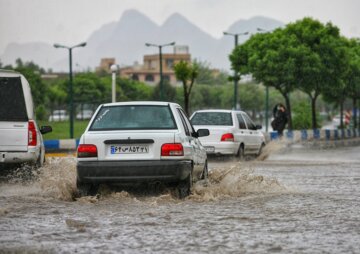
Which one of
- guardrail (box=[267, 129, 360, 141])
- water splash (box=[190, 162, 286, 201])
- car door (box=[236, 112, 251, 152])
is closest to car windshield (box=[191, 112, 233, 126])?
car door (box=[236, 112, 251, 152])

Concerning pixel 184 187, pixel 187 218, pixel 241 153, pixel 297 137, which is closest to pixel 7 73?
pixel 184 187

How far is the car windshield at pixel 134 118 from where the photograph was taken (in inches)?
502

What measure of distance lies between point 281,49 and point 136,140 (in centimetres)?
4018

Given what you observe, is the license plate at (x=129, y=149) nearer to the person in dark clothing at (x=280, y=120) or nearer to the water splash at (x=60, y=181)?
the water splash at (x=60, y=181)

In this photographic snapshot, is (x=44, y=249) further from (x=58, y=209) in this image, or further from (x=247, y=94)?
(x=247, y=94)

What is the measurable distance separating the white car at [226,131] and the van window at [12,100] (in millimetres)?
8569

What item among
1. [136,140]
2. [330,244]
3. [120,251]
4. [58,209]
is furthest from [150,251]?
[136,140]

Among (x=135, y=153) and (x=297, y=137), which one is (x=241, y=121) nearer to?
(x=135, y=153)

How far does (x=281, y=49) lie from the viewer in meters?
51.8

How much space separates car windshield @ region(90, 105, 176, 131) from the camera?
1276cm

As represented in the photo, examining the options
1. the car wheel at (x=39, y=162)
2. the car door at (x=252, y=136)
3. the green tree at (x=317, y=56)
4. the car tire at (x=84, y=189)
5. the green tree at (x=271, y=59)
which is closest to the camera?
the car tire at (x=84, y=189)

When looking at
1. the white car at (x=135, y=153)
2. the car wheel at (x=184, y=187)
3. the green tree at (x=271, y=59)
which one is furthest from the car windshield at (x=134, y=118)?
the green tree at (x=271, y=59)

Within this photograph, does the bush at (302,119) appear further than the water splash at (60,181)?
Yes

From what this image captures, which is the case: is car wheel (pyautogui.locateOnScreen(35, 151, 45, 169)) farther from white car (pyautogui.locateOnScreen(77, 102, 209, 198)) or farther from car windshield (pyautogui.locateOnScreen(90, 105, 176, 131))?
white car (pyautogui.locateOnScreen(77, 102, 209, 198))
